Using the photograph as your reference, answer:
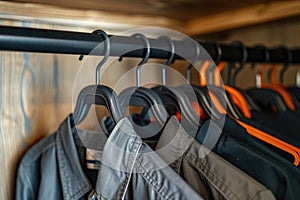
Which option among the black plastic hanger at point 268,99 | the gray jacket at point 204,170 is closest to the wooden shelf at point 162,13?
the black plastic hanger at point 268,99

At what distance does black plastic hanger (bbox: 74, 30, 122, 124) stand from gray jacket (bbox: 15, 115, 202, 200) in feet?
0.07

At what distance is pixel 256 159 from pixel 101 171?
0.65 feet

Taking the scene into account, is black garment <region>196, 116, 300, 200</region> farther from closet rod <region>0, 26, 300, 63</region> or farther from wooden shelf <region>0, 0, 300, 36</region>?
wooden shelf <region>0, 0, 300, 36</region>

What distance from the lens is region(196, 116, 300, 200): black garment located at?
1.51 feet

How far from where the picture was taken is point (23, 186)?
0.64m

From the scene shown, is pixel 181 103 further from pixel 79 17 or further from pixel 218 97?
pixel 79 17

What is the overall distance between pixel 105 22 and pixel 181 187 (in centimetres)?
55

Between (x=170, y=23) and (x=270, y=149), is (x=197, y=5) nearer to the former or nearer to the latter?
(x=170, y=23)

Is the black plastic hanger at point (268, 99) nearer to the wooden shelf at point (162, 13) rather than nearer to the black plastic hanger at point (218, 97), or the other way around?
the black plastic hanger at point (218, 97)

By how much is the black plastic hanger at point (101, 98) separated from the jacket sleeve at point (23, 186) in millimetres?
139

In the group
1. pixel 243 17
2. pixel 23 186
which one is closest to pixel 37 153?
pixel 23 186

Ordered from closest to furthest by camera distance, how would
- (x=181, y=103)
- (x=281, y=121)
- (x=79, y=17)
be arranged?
(x=181, y=103) < (x=281, y=121) < (x=79, y=17)

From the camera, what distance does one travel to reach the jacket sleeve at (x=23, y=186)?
64 cm

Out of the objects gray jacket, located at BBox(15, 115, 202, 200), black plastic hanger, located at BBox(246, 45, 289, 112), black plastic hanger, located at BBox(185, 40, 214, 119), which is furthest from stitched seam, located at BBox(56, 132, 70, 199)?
black plastic hanger, located at BBox(246, 45, 289, 112)
